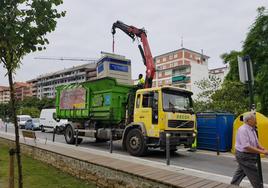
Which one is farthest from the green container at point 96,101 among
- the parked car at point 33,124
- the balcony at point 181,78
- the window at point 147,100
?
the balcony at point 181,78

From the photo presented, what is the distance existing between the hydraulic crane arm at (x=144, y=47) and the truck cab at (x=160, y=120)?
2.26 metres

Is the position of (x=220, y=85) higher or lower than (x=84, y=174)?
higher

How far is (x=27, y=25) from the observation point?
522 centimetres

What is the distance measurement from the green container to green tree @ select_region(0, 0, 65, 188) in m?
8.48

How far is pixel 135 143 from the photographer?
39.8ft

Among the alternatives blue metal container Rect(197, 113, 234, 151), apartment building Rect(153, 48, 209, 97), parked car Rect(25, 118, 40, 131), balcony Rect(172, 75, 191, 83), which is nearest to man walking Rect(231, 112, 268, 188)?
blue metal container Rect(197, 113, 234, 151)

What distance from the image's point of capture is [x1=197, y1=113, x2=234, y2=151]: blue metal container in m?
13.9

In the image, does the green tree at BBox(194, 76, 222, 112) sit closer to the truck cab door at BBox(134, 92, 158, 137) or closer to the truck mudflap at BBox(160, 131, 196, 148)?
the truck mudflap at BBox(160, 131, 196, 148)

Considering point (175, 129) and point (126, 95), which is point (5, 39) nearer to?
point (175, 129)

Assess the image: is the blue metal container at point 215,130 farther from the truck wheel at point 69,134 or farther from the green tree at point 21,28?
the green tree at point 21,28

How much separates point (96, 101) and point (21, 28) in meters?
9.82

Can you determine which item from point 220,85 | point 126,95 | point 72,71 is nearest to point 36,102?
point 72,71

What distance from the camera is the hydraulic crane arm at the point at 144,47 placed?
14.7 meters

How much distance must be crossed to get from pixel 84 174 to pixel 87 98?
699cm
